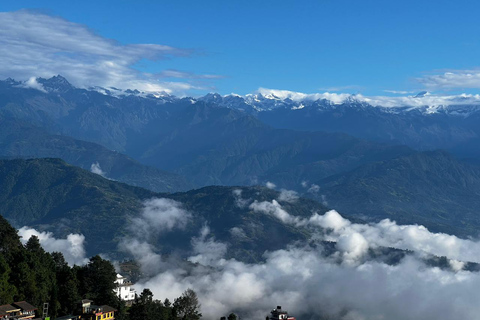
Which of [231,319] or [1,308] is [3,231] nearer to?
[1,308]

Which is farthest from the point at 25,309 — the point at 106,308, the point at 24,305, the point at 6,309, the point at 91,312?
the point at 106,308

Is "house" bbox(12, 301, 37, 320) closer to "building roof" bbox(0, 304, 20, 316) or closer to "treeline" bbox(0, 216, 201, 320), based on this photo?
"building roof" bbox(0, 304, 20, 316)

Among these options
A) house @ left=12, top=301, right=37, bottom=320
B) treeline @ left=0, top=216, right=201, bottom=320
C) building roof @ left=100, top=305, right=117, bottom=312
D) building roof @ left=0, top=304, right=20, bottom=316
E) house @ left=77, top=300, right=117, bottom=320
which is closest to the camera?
building roof @ left=0, top=304, right=20, bottom=316

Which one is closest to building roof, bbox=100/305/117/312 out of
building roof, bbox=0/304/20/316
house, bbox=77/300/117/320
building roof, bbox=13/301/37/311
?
house, bbox=77/300/117/320

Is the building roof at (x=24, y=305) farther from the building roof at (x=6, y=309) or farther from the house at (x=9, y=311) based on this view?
the building roof at (x=6, y=309)

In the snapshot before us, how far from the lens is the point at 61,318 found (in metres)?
138

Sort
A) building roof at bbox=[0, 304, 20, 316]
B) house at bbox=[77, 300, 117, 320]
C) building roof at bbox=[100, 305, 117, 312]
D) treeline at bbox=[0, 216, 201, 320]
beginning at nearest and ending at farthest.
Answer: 1. building roof at bbox=[0, 304, 20, 316]
2. house at bbox=[77, 300, 117, 320]
3. building roof at bbox=[100, 305, 117, 312]
4. treeline at bbox=[0, 216, 201, 320]

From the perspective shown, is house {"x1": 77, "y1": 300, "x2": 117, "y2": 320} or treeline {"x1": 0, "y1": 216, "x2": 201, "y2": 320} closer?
house {"x1": 77, "y1": 300, "x2": 117, "y2": 320}

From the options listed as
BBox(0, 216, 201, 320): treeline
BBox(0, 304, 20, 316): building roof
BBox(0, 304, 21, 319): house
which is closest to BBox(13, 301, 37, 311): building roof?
BBox(0, 304, 21, 319): house

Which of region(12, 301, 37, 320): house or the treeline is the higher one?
the treeline

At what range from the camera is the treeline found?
5625 inches

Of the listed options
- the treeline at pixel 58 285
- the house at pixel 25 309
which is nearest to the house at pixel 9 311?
the house at pixel 25 309

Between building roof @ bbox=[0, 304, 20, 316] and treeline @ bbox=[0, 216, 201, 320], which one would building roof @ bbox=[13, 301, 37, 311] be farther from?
treeline @ bbox=[0, 216, 201, 320]

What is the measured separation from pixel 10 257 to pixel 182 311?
42276 millimetres
